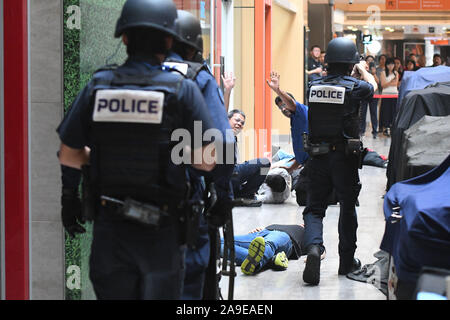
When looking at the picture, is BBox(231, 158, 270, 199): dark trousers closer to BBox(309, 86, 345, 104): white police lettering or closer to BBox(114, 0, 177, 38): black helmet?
BBox(309, 86, 345, 104): white police lettering

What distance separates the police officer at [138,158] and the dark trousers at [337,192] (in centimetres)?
312

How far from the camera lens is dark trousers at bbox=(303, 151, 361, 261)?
620 cm

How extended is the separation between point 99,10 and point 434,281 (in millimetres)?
2753

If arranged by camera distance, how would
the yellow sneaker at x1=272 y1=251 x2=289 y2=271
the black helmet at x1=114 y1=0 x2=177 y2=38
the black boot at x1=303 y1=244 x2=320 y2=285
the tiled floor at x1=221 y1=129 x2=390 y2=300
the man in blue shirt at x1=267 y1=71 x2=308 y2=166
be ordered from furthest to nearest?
the man in blue shirt at x1=267 y1=71 x2=308 y2=166 < the yellow sneaker at x1=272 y1=251 x2=289 y2=271 < the black boot at x1=303 y1=244 x2=320 y2=285 < the tiled floor at x1=221 y1=129 x2=390 y2=300 < the black helmet at x1=114 y1=0 x2=177 y2=38

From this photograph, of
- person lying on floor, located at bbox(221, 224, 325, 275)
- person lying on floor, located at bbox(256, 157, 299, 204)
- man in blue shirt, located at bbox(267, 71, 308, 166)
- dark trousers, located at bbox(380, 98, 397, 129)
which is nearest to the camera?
person lying on floor, located at bbox(221, 224, 325, 275)

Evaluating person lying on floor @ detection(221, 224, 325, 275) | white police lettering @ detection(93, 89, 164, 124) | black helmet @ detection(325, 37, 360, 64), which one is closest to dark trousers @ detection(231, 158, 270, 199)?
person lying on floor @ detection(221, 224, 325, 275)

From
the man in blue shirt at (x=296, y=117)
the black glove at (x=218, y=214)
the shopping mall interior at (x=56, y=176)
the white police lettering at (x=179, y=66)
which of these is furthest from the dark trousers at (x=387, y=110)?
the white police lettering at (x=179, y=66)

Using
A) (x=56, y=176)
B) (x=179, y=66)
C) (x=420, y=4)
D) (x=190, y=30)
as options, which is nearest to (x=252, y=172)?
(x=56, y=176)

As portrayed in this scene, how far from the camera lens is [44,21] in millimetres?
4473

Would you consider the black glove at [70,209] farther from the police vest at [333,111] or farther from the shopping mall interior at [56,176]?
the police vest at [333,111]

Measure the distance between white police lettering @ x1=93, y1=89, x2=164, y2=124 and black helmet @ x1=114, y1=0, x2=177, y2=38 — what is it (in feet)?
0.93

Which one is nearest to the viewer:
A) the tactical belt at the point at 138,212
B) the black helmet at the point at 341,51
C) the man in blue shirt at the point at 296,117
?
the tactical belt at the point at 138,212

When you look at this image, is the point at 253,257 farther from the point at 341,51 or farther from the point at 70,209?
the point at 70,209

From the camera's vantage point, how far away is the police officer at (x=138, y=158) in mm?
3086
